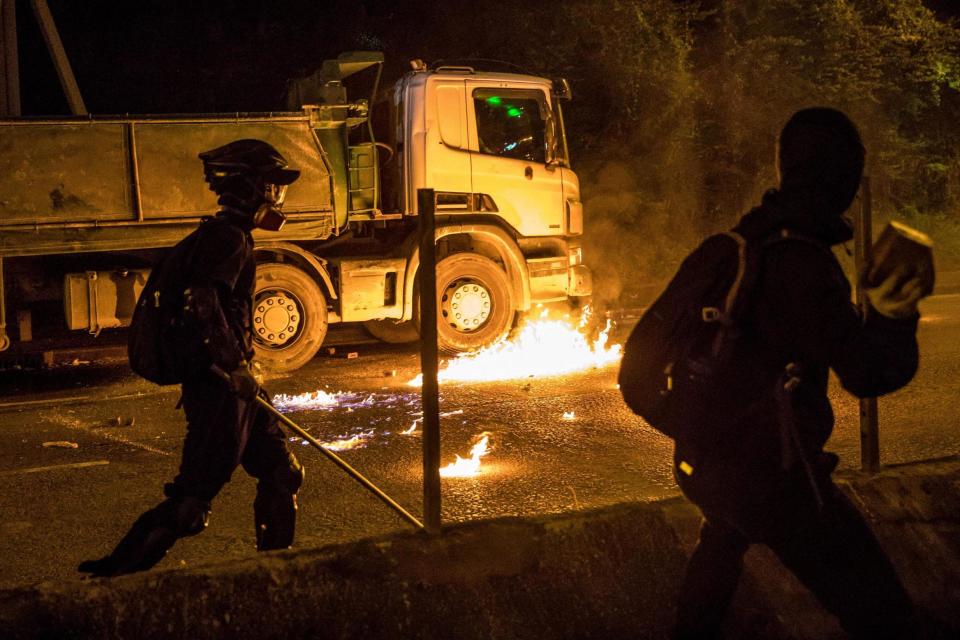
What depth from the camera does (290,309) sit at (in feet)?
34.9

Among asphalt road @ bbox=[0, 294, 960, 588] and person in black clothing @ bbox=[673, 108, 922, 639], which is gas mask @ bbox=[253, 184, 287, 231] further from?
person in black clothing @ bbox=[673, 108, 922, 639]

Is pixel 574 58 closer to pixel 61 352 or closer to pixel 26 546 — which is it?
pixel 61 352

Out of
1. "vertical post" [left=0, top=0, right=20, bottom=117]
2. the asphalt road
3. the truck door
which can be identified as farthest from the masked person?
"vertical post" [left=0, top=0, right=20, bottom=117]

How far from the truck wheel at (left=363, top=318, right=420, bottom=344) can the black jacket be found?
31.0 feet

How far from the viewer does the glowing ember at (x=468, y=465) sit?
641 cm

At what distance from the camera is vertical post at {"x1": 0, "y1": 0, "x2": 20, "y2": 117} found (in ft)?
39.4

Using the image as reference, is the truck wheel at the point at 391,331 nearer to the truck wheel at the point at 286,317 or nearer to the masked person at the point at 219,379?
the truck wheel at the point at 286,317

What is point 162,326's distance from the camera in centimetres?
372

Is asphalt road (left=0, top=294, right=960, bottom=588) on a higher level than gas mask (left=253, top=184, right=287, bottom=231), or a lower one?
lower

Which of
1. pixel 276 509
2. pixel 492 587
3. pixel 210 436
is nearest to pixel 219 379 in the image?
pixel 210 436

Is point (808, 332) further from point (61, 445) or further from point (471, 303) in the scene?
point (471, 303)

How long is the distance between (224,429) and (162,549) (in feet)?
1.56

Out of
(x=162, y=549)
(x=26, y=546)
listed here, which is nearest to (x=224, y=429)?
(x=162, y=549)

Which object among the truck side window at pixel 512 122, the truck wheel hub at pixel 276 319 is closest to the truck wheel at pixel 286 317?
the truck wheel hub at pixel 276 319
